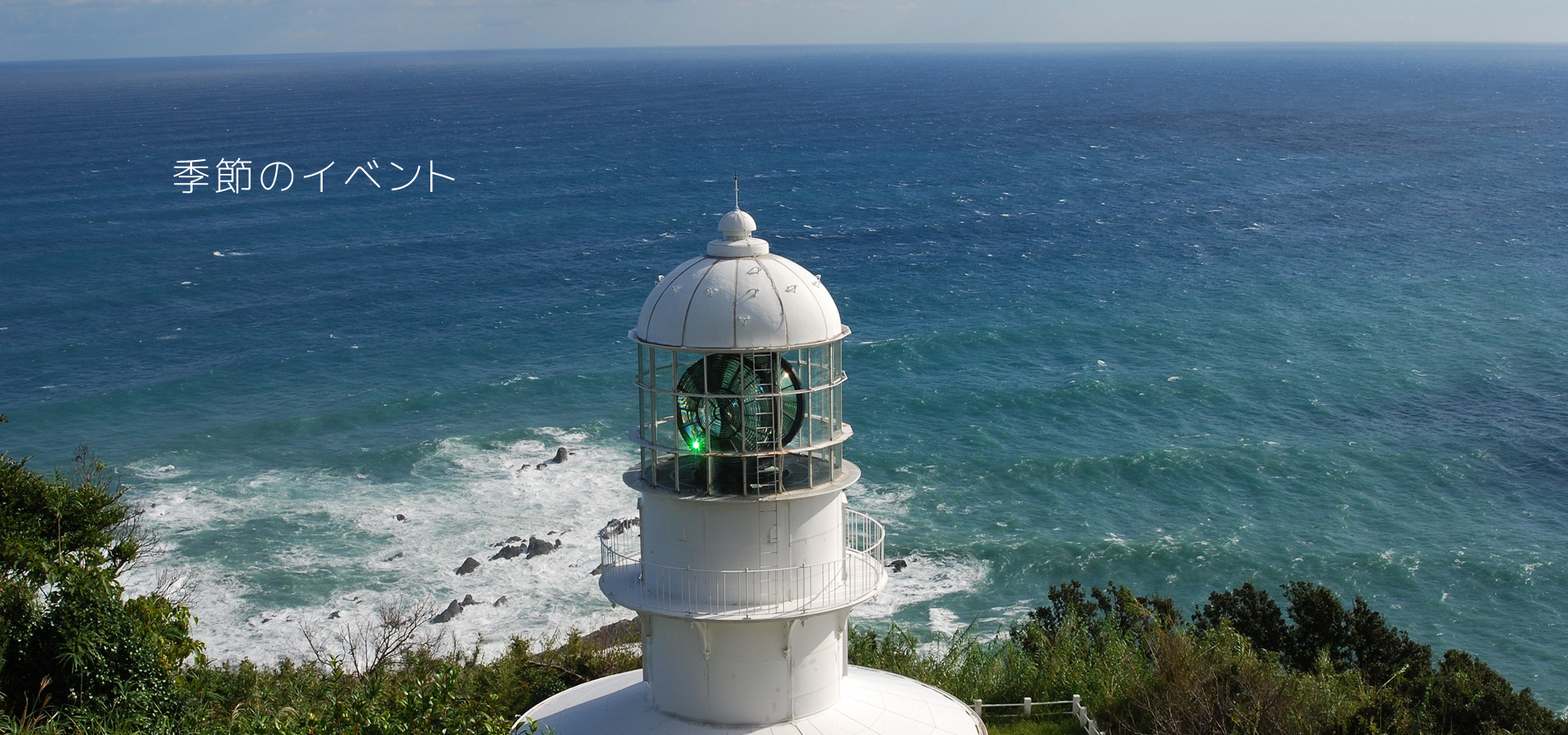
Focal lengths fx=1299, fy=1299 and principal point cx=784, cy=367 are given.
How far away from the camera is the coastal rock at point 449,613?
3906 centimetres

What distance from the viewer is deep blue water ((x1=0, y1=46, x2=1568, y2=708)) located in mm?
43125

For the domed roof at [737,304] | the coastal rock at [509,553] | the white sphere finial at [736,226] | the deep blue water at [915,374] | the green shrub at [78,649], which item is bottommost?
the coastal rock at [509,553]

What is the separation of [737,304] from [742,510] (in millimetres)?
2158

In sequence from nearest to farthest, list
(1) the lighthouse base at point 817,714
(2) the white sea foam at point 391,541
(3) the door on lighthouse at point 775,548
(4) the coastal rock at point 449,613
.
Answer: (3) the door on lighthouse at point 775,548 → (1) the lighthouse base at point 817,714 → (4) the coastal rock at point 449,613 → (2) the white sea foam at point 391,541

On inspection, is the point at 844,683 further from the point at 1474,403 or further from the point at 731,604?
the point at 1474,403

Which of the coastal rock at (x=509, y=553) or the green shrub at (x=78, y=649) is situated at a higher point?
the green shrub at (x=78, y=649)

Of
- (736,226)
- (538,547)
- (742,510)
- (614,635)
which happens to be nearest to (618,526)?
(742,510)

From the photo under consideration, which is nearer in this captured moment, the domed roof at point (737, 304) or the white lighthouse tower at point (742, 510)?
the domed roof at point (737, 304)

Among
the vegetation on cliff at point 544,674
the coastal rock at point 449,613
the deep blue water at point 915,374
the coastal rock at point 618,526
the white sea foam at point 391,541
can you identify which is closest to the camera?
the coastal rock at point 618,526

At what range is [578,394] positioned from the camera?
197 ft

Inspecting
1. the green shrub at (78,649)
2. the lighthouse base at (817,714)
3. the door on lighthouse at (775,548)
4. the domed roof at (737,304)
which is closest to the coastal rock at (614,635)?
the green shrub at (78,649)

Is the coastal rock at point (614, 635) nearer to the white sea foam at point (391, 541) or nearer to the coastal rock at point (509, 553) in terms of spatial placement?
the white sea foam at point (391, 541)

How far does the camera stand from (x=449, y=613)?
3928 centimetres

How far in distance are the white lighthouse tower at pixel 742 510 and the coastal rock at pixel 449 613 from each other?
2568cm
